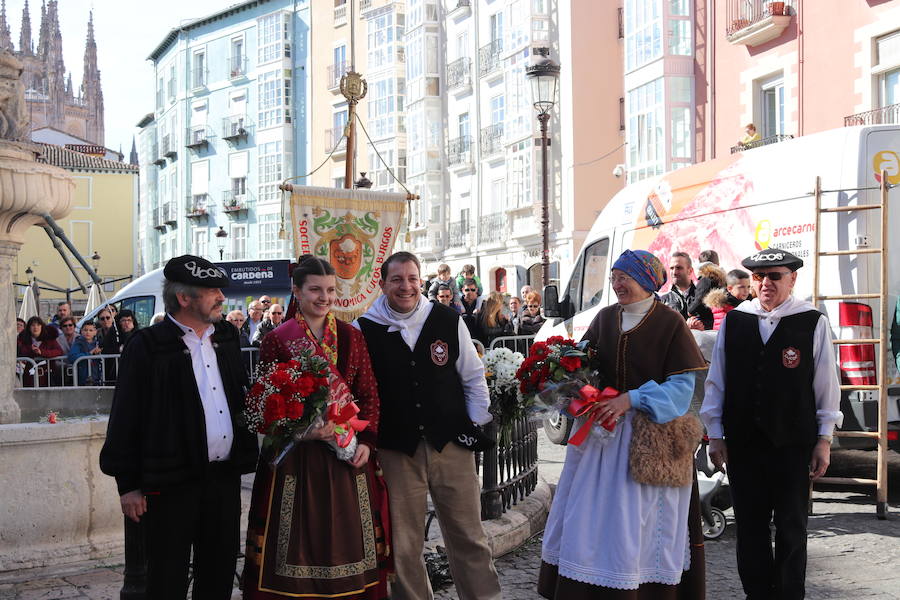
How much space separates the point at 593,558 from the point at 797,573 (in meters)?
1.27

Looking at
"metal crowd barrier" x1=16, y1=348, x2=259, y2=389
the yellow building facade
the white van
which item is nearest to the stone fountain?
"metal crowd barrier" x1=16, y1=348, x2=259, y2=389

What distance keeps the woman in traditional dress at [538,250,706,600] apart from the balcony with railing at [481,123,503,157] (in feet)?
111

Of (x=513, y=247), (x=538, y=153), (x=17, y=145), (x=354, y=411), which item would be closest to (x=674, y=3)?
(x=538, y=153)

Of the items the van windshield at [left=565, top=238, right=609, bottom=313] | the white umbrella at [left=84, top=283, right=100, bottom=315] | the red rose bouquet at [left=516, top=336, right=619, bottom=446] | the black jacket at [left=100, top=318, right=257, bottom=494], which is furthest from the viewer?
the white umbrella at [left=84, top=283, right=100, bottom=315]

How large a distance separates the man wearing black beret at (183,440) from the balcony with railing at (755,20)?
21164 millimetres

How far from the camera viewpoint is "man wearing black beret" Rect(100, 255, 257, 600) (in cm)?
467

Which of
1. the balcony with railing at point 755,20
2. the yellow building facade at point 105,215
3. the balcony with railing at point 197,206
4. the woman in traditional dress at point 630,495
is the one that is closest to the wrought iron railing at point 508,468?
the woman in traditional dress at point 630,495

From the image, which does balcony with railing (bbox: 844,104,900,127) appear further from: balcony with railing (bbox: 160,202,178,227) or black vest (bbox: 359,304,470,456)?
balcony with railing (bbox: 160,202,178,227)

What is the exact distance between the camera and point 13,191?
7195 mm

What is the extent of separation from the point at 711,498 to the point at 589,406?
10.5 ft

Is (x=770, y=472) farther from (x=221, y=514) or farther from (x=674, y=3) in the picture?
(x=674, y=3)

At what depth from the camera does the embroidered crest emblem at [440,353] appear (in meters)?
5.54

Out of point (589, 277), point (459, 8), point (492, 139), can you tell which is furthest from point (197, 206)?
point (589, 277)

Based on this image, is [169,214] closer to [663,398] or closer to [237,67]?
[237,67]
